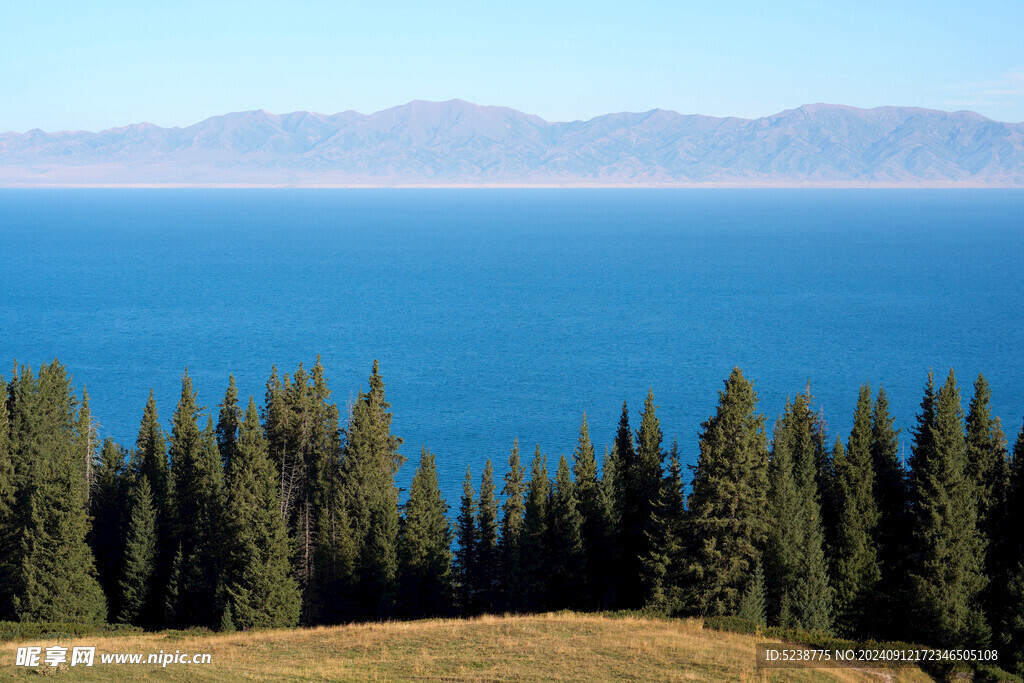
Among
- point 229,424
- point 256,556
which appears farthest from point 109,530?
point 256,556

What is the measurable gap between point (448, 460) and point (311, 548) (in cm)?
3849

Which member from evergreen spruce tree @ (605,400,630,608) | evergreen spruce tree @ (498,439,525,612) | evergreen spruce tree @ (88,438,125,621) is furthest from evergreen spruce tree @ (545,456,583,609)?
evergreen spruce tree @ (88,438,125,621)

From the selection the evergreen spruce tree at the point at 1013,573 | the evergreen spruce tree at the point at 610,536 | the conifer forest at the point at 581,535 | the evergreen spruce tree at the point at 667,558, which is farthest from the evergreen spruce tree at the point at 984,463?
the evergreen spruce tree at the point at 610,536

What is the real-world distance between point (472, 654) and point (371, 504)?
21.7m

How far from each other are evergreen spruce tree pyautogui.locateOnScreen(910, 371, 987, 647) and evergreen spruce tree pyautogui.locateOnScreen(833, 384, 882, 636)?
2404 mm

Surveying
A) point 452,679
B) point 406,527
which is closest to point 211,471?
point 406,527

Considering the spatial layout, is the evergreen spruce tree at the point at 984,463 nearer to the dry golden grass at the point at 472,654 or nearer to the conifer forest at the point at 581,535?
the conifer forest at the point at 581,535

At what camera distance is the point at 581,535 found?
48.5m

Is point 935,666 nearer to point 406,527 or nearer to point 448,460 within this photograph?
point 406,527

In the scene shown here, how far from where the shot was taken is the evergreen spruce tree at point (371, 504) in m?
49.7

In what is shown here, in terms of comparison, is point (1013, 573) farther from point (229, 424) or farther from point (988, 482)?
point (229, 424)

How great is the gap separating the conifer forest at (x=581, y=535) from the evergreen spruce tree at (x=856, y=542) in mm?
99

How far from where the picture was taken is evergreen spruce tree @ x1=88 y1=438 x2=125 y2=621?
52.8 metres

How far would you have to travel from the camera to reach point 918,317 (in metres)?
179
